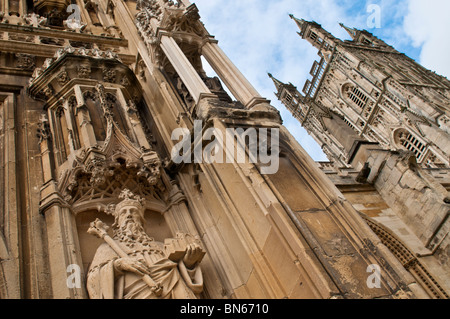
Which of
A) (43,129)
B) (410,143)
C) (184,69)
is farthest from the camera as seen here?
(410,143)

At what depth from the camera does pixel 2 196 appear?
630 cm

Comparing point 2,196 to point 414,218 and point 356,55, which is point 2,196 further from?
point 356,55

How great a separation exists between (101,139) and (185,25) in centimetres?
309

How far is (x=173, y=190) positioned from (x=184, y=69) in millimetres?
2100

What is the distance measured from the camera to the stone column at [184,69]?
7.35 m

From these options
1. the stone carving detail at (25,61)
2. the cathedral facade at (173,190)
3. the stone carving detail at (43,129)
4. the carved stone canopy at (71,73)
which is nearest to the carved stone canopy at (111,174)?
the cathedral facade at (173,190)

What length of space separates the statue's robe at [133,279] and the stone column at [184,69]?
2.72 m

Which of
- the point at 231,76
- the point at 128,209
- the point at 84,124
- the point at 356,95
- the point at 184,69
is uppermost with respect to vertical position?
the point at 356,95

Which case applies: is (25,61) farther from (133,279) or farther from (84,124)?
(133,279)

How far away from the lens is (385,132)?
41.2m

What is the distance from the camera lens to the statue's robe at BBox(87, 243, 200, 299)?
16.8 feet

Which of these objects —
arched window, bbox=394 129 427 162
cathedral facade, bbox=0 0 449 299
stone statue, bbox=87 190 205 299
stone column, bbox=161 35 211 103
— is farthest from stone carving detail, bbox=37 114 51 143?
arched window, bbox=394 129 427 162

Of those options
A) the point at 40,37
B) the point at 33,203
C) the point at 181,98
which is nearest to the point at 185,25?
the point at 181,98

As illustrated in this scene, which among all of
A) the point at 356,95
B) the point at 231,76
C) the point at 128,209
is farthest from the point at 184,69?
the point at 356,95
